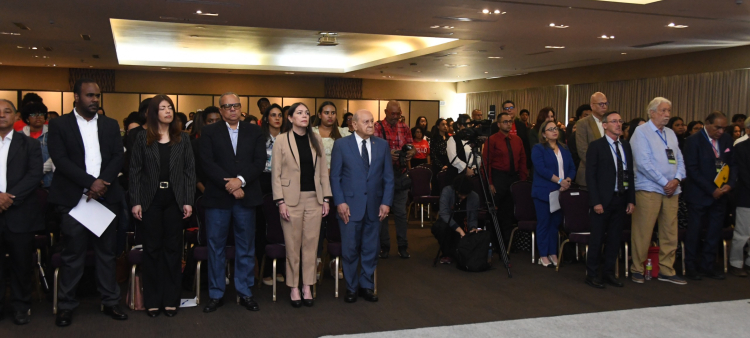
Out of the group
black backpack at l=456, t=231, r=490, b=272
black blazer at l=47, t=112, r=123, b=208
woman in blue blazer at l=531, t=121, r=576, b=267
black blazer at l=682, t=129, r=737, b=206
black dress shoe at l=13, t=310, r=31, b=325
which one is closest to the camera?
black blazer at l=47, t=112, r=123, b=208

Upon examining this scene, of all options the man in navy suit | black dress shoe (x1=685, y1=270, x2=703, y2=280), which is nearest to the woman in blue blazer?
black dress shoe (x1=685, y1=270, x2=703, y2=280)

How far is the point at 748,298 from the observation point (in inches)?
212

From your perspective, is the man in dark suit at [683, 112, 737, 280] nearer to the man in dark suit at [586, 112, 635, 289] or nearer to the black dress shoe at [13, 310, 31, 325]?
the man in dark suit at [586, 112, 635, 289]

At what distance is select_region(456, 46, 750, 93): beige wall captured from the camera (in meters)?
13.6

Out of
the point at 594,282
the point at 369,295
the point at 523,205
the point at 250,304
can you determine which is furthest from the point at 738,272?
the point at 250,304

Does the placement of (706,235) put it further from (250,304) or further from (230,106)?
(230,106)

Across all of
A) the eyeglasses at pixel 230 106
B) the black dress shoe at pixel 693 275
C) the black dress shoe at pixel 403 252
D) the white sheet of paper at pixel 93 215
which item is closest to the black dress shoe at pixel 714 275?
the black dress shoe at pixel 693 275

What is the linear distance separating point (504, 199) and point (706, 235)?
2109 millimetres

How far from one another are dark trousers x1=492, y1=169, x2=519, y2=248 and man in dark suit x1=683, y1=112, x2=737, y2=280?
1861 millimetres

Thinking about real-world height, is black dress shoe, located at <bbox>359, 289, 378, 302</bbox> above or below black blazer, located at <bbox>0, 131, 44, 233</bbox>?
below

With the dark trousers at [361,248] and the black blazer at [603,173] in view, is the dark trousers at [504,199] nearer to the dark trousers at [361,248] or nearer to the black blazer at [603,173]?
the black blazer at [603,173]

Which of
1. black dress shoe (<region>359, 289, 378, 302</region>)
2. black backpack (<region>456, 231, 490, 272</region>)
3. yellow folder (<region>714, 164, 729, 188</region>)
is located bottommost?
black dress shoe (<region>359, 289, 378, 302</region>)

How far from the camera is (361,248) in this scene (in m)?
5.16

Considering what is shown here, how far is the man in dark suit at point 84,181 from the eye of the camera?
14.1 feet
